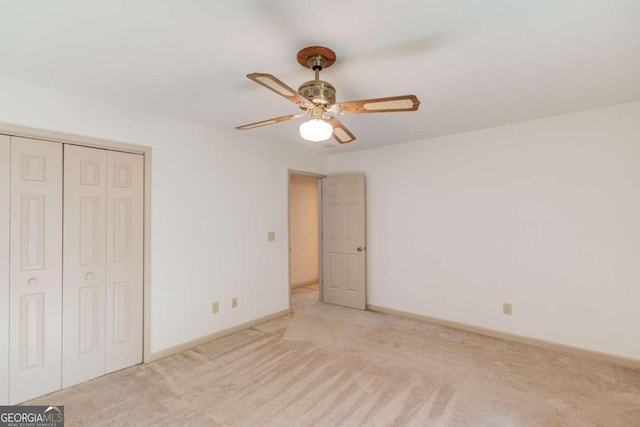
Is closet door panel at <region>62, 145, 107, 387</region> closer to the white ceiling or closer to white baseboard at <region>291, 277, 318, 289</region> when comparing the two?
the white ceiling

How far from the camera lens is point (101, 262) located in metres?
2.73

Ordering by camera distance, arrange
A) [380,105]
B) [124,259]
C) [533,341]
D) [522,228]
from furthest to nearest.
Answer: [522,228] → [533,341] → [124,259] → [380,105]

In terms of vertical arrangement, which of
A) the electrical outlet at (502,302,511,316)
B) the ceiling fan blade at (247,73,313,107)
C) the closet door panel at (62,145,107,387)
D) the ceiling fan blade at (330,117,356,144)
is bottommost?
the electrical outlet at (502,302,511,316)

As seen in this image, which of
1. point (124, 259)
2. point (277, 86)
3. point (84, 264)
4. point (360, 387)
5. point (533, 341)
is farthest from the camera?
point (533, 341)

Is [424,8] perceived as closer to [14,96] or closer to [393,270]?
[14,96]

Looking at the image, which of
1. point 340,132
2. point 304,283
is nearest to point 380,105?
point 340,132

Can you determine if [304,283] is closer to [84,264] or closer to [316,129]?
[84,264]

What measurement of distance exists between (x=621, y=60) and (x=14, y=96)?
4134 millimetres

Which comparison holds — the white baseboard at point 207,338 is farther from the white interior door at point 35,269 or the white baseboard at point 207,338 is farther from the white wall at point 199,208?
the white interior door at point 35,269

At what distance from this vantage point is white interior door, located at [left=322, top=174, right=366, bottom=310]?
4.65 meters

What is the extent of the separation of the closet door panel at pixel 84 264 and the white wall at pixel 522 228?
128 inches

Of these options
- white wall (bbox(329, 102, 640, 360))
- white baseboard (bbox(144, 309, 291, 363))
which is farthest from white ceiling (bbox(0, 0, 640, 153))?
white baseboard (bbox(144, 309, 291, 363))

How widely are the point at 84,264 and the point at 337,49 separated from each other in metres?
2.59

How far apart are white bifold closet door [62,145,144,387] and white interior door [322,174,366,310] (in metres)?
2.72
